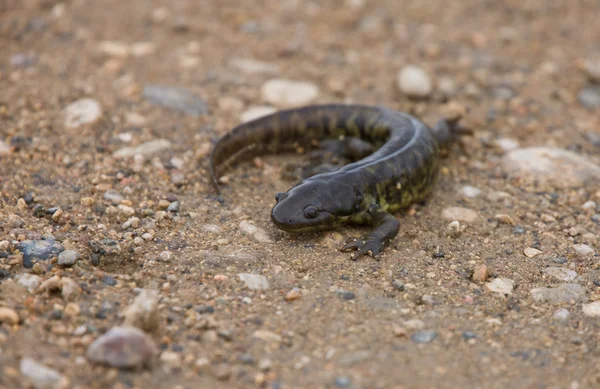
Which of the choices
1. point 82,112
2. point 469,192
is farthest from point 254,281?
point 82,112

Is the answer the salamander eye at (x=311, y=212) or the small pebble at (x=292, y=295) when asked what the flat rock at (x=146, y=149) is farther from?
the small pebble at (x=292, y=295)

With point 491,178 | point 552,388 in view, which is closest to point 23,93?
point 491,178

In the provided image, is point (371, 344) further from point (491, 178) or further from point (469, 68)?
point (469, 68)

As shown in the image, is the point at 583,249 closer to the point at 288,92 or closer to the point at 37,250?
the point at 288,92

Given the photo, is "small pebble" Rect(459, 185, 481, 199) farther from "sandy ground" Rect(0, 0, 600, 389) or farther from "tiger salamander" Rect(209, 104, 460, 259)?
"tiger salamander" Rect(209, 104, 460, 259)

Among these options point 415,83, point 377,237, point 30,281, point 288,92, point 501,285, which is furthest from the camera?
point 415,83

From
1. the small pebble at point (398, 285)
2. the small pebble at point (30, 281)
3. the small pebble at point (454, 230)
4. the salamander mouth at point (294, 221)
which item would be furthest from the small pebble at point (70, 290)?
the small pebble at point (454, 230)
